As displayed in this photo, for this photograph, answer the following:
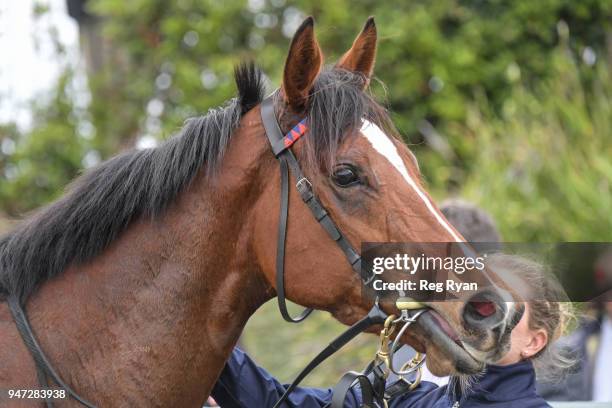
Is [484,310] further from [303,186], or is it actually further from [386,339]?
[303,186]

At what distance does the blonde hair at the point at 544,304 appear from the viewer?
2.53 meters

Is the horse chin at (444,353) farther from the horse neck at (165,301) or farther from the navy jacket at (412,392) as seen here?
the horse neck at (165,301)

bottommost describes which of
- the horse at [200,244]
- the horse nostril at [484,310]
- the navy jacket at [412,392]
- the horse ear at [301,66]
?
the navy jacket at [412,392]

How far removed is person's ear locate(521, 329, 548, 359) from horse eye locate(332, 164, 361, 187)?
2.77 ft

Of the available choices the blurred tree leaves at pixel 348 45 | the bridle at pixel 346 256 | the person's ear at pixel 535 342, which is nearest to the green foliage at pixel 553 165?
the blurred tree leaves at pixel 348 45

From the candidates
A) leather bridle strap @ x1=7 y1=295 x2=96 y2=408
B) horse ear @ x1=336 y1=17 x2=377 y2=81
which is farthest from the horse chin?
leather bridle strap @ x1=7 y1=295 x2=96 y2=408

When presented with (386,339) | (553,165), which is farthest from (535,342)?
(553,165)

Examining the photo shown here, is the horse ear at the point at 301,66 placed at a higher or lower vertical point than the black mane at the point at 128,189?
higher

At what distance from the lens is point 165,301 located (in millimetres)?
2322

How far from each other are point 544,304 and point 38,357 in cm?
168

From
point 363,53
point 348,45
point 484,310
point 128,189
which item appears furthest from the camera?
point 348,45

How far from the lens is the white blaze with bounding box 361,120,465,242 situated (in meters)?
2.25

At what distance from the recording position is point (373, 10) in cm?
956

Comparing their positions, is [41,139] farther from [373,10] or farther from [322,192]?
[322,192]
